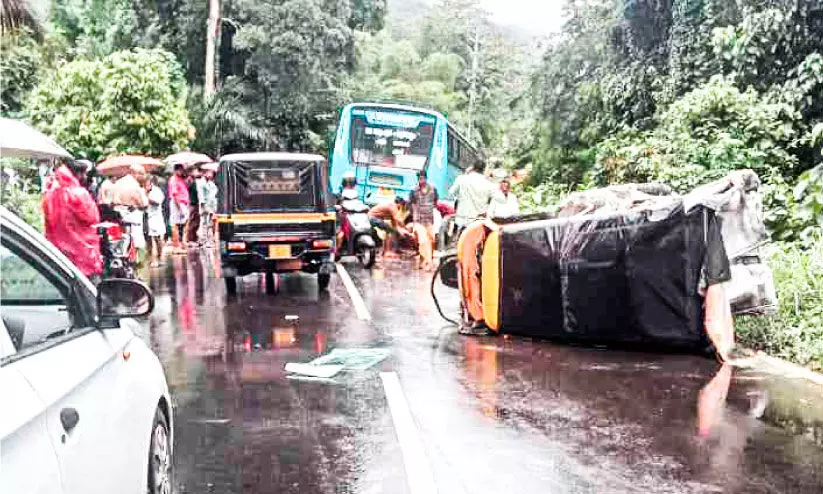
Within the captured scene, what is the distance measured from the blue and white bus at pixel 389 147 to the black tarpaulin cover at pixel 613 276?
14.4m

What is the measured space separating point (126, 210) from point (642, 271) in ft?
30.4

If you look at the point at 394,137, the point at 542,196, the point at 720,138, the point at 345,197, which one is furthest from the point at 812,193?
the point at 394,137

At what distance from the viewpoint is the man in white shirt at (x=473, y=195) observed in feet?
50.1

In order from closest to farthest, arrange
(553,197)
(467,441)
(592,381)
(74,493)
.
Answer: (74,493), (467,441), (592,381), (553,197)

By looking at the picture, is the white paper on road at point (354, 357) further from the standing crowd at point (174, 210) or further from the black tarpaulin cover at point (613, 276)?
the standing crowd at point (174, 210)

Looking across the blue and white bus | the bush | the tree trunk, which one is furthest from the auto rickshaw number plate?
the tree trunk

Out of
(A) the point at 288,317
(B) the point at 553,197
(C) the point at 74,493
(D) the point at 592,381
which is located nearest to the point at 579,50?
(B) the point at 553,197

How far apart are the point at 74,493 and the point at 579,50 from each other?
23.8 metres

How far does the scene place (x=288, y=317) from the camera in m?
11.0

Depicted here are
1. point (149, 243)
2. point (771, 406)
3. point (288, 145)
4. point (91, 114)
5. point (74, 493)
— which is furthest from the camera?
point (288, 145)

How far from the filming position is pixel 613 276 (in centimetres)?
858

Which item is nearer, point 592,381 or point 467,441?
point 467,441

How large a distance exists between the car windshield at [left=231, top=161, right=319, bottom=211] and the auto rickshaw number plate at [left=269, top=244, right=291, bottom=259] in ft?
2.85

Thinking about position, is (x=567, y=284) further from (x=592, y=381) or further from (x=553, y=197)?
(x=553, y=197)
